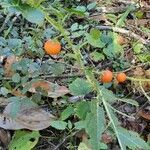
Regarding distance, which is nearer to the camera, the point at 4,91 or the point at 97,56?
the point at 4,91

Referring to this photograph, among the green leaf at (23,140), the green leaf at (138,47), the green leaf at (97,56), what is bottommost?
the green leaf at (23,140)

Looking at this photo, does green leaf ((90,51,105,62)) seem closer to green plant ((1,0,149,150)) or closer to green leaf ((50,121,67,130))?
green plant ((1,0,149,150))

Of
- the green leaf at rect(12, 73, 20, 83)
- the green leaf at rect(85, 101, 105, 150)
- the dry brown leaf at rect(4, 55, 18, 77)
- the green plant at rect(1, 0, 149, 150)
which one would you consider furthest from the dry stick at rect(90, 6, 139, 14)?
the green leaf at rect(85, 101, 105, 150)

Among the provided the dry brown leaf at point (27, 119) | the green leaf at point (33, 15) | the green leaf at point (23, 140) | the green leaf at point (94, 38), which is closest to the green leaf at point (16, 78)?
the dry brown leaf at point (27, 119)

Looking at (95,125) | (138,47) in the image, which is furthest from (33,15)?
(138,47)

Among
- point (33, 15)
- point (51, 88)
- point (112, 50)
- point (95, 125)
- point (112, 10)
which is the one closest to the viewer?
point (33, 15)

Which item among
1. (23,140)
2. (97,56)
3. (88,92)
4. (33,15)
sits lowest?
(23,140)

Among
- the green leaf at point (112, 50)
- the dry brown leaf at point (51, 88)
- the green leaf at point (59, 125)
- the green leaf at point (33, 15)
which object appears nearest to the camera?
the green leaf at point (33, 15)

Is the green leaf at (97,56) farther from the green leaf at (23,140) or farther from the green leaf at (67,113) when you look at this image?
the green leaf at (23,140)

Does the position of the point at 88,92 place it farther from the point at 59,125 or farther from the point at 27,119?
the point at 27,119
